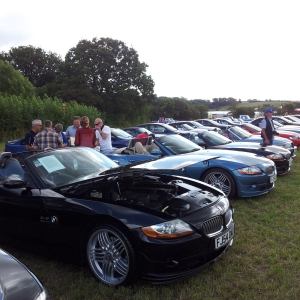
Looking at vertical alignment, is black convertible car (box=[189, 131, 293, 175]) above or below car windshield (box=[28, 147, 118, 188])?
below

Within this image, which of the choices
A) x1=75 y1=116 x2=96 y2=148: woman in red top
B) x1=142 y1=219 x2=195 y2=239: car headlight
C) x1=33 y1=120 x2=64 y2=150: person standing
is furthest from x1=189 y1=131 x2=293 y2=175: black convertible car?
x1=142 y1=219 x2=195 y2=239: car headlight

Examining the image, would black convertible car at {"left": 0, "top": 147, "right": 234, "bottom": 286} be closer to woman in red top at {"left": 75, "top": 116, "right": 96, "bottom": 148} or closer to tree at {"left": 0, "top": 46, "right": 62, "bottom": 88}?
woman in red top at {"left": 75, "top": 116, "right": 96, "bottom": 148}

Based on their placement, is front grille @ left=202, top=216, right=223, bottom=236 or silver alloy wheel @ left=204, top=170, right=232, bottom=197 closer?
front grille @ left=202, top=216, right=223, bottom=236

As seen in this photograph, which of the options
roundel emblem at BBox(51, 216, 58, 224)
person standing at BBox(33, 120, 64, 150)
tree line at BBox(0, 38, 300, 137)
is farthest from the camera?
tree line at BBox(0, 38, 300, 137)

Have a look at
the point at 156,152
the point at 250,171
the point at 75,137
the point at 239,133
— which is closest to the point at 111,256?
the point at 250,171

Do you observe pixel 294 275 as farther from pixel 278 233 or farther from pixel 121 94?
pixel 121 94

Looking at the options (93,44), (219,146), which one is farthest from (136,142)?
(93,44)

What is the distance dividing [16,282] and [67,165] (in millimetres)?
2376

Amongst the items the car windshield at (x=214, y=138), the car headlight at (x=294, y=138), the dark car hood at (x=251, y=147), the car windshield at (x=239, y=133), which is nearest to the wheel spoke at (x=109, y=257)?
the dark car hood at (x=251, y=147)

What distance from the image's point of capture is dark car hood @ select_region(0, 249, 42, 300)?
7.13 ft

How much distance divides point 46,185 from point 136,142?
416 centimetres

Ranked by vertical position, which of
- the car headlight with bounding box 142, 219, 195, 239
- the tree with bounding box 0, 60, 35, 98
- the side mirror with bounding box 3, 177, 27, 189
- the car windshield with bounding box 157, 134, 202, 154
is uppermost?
the tree with bounding box 0, 60, 35, 98

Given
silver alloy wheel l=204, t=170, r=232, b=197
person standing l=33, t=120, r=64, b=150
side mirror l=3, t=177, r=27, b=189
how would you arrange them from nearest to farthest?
1. side mirror l=3, t=177, r=27, b=189
2. silver alloy wheel l=204, t=170, r=232, b=197
3. person standing l=33, t=120, r=64, b=150

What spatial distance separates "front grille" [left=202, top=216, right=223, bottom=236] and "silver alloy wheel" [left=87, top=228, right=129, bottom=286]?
764 mm
